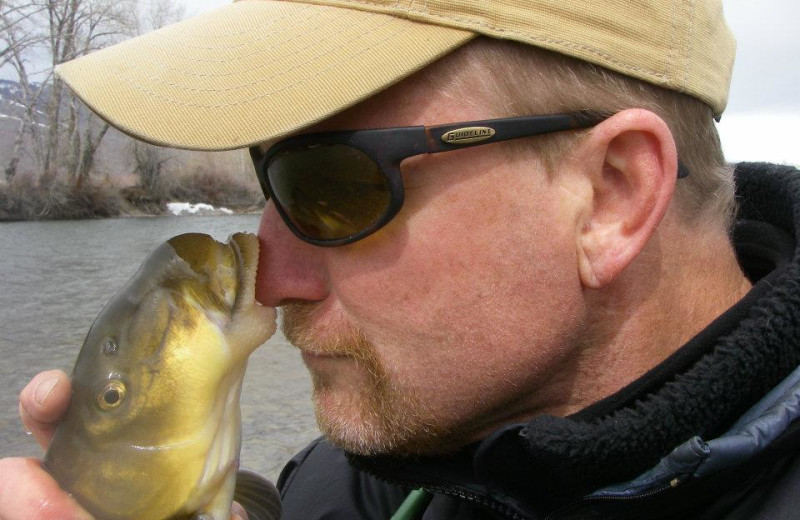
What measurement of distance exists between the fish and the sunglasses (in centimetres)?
20

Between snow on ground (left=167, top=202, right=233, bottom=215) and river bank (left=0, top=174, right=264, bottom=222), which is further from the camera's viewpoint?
snow on ground (left=167, top=202, right=233, bottom=215)

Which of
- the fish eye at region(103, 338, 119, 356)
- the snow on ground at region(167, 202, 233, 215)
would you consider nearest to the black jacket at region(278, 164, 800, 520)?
the fish eye at region(103, 338, 119, 356)

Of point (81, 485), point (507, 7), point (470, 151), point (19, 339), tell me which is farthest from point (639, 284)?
point (19, 339)

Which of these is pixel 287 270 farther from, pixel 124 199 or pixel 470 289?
pixel 124 199

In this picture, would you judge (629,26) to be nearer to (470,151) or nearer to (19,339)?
(470,151)

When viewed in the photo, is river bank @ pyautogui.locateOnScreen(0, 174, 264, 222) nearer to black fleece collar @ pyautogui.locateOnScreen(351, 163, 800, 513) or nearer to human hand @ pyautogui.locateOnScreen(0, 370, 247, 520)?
A: human hand @ pyautogui.locateOnScreen(0, 370, 247, 520)

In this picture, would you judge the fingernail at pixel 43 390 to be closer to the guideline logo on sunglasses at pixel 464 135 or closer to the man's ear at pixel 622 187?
the guideline logo on sunglasses at pixel 464 135

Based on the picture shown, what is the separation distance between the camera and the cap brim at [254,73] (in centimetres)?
154

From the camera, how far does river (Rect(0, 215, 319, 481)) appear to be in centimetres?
605

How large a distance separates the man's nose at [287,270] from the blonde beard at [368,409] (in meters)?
0.04

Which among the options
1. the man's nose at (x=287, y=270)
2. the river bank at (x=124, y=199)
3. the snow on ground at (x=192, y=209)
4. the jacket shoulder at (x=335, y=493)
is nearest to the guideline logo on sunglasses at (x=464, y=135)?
the man's nose at (x=287, y=270)

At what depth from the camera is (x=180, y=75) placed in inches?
65.7

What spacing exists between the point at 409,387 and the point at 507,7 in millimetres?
848

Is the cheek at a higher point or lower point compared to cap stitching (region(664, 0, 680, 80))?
lower
